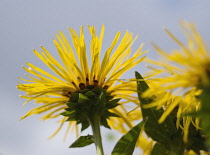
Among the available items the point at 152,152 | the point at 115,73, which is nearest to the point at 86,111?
the point at 115,73

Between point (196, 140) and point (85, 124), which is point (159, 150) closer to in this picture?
point (196, 140)

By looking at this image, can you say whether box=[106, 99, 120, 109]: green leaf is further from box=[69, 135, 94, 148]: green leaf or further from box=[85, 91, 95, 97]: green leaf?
box=[69, 135, 94, 148]: green leaf

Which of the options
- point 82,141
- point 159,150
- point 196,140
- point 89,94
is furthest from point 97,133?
point 196,140

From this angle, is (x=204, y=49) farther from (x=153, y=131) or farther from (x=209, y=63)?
(x=153, y=131)

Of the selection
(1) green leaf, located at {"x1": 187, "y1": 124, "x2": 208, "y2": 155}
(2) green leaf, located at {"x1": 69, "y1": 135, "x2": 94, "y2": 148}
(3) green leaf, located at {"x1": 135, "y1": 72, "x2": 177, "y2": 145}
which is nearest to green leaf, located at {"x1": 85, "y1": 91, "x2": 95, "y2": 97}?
(2) green leaf, located at {"x1": 69, "y1": 135, "x2": 94, "y2": 148}

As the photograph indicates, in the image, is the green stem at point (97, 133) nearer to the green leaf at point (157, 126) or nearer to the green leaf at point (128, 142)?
the green leaf at point (128, 142)

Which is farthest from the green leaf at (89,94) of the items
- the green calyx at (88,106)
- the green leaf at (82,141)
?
the green leaf at (82,141)
